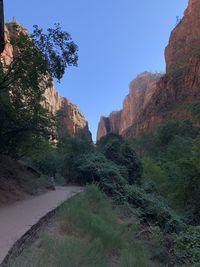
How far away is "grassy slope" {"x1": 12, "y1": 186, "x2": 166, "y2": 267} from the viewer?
5422 mm

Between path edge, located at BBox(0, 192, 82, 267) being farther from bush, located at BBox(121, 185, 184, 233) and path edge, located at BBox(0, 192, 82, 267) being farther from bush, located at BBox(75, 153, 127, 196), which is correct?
bush, located at BBox(75, 153, 127, 196)

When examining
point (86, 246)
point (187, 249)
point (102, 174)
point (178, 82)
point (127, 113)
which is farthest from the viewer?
point (127, 113)

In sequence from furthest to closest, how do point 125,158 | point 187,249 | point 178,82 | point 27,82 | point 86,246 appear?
point 178,82, point 125,158, point 27,82, point 187,249, point 86,246

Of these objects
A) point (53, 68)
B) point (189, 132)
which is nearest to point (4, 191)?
point (53, 68)

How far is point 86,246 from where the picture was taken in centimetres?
639

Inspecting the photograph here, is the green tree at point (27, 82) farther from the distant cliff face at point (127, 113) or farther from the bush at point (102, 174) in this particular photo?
the distant cliff face at point (127, 113)

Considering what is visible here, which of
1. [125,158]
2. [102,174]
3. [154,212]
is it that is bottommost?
[154,212]

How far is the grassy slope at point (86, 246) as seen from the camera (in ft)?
17.8

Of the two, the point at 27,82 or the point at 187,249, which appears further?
the point at 27,82

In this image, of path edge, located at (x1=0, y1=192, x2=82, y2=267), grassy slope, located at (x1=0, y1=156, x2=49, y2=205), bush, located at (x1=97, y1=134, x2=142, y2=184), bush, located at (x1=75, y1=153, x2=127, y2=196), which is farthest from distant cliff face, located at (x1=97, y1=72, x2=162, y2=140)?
path edge, located at (x1=0, y1=192, x2=82, y2=267)

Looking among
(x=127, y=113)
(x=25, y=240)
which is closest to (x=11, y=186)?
(x=25, y=240)

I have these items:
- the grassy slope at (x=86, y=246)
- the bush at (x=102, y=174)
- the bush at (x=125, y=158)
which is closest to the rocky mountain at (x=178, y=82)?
the bush at (x=125, y=158)

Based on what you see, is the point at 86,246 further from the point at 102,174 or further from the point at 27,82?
the point at 102,174

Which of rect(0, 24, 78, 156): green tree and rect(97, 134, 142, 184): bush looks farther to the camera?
rect(97, 134, 142, 184): bush
